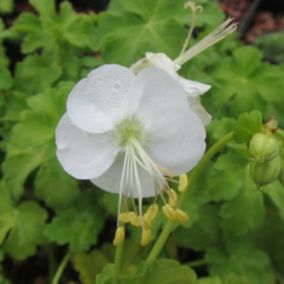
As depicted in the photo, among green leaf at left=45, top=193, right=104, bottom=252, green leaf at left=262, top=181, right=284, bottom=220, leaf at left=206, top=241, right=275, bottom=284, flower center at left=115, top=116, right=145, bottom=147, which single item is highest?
flower center at left=115, top=116, right=145, bottom=147

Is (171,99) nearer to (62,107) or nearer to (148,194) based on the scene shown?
(148,194)

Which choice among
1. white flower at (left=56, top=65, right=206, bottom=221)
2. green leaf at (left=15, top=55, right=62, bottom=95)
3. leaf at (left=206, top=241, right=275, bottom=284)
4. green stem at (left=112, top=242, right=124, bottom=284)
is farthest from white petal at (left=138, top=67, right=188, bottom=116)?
green leaf at (left=15, top=55, right=62, bottom=95)

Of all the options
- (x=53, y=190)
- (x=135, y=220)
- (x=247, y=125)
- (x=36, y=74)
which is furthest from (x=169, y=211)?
(x=36, y=74)

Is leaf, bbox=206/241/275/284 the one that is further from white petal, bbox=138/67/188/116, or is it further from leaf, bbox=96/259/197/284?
white petal, bbox=138/67/188/116

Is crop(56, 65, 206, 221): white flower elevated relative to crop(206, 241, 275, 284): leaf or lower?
elevated

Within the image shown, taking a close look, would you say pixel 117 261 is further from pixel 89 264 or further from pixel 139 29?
Answer: pixel 139 29

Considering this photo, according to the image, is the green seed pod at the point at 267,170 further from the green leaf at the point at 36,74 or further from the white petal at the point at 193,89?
the green leaf at the point at 36,74
